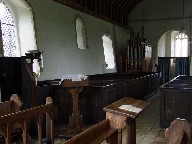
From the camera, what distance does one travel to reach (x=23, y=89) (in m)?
5.49

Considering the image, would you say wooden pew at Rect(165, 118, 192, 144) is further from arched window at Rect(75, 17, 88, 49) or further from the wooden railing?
arched window at Rect(75, 17, 88, 49)

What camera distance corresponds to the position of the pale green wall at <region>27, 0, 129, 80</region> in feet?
24.4

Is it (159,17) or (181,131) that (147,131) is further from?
(159,17)

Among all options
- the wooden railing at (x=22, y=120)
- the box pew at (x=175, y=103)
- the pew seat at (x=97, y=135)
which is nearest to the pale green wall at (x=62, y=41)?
the box pew at (x=175, y=103)

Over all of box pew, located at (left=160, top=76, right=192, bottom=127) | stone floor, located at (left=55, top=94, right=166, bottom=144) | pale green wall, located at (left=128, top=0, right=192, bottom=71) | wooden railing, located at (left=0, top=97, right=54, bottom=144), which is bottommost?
stone floor, located at (left=55, top=94, right=166, bottom=144)

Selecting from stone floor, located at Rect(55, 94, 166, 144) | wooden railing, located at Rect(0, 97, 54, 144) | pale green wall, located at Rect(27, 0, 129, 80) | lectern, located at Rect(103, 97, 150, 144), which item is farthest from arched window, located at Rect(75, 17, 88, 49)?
lectern, located at Rect(103, 97, 150, 144)

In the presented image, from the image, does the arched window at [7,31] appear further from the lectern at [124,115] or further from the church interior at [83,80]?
the lectern at [124,115]

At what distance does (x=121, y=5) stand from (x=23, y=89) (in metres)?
9.88

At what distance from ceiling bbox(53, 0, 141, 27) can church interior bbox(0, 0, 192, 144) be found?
0.13ft

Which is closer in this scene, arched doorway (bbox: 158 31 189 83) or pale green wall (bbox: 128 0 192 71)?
pale green wall (bbox: 128 0 192 71)

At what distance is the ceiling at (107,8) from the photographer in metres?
9.80

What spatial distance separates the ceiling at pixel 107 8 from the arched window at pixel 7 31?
1.99 m

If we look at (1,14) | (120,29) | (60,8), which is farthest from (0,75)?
(120,29)

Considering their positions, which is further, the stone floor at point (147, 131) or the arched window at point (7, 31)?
the arched window at point (7, 31)
